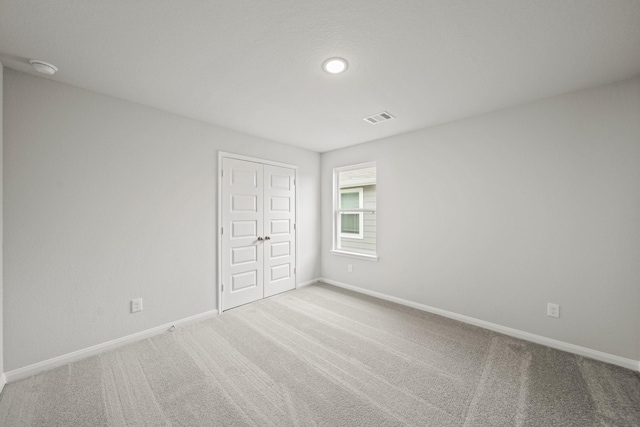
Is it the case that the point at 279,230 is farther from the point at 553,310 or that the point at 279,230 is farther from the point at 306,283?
the point at 553,310

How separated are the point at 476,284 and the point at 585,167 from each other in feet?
5.14

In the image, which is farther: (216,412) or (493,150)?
(493,150)

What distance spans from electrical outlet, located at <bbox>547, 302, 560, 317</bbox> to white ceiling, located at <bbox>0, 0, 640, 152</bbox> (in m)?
2.10

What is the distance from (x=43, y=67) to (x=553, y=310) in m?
5.02

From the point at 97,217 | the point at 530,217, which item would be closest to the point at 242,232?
the point at 97,217

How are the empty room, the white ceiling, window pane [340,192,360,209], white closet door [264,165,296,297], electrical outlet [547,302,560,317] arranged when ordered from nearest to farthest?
1. the white ceiling
2. the empty room
3. electrical outlet [547,302,560,317]
4. white closet door [264,165,296,297]
5. window pane [340,192,360,209]

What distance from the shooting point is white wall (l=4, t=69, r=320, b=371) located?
78.7 inches

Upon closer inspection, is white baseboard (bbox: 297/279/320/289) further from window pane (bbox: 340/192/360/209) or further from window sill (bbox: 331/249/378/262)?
window pane (bbox: 340/192/360/209)

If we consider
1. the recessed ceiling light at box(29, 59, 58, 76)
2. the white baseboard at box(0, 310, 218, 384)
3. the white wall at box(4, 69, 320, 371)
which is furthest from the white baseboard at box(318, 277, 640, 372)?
the recessed ceiling light at box(29, 59, 58, 76)

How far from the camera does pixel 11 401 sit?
1.72 meters

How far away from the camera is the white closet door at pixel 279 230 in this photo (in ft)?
12.6

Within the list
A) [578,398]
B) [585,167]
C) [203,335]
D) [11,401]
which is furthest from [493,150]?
[11,401]

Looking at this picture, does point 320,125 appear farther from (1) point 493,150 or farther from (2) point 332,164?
(1) point 493,150

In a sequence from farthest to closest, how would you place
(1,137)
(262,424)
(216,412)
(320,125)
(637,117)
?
(320,125)
(637,117)
(1,137)
(216,412)
(262,424)
